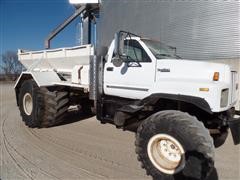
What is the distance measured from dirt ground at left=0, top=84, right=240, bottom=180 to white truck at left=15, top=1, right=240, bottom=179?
42cm

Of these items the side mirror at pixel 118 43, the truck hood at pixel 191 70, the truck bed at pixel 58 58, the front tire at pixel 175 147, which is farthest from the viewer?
the truck bed at pixel 58 58

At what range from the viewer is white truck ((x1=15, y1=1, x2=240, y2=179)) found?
11.6ft

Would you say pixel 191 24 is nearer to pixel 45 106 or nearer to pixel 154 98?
pixel 45 106

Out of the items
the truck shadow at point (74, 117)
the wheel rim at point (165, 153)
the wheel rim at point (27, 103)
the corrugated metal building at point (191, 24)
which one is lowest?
the truck shadow at point (74, 117)

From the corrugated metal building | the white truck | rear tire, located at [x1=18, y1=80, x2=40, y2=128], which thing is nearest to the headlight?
the white truck

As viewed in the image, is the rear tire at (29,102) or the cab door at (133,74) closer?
the cab door at (133,74)

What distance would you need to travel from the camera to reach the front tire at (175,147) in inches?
129

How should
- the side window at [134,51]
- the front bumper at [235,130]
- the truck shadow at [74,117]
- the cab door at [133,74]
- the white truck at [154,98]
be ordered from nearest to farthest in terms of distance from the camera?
1. the white truck at [154,98]
2. the front bumper at [235,130]
3. the cab door at [133,74]
4. the side window at [134,51]
5. the truck shadow at [74,117]

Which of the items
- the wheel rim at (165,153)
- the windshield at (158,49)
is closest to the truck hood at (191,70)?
the windshield at (158,49)

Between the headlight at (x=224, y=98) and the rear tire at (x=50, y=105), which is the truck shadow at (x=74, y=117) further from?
the headlight at (x=224, y=98)

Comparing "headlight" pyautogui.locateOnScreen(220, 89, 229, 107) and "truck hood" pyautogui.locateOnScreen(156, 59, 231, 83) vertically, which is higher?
"truck hood" pyautogui.locateOnScreen(156, 59, 231, 83)

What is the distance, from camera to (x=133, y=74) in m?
4.71

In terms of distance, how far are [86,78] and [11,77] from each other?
4316 centimetres

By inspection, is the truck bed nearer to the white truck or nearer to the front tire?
the white truck
